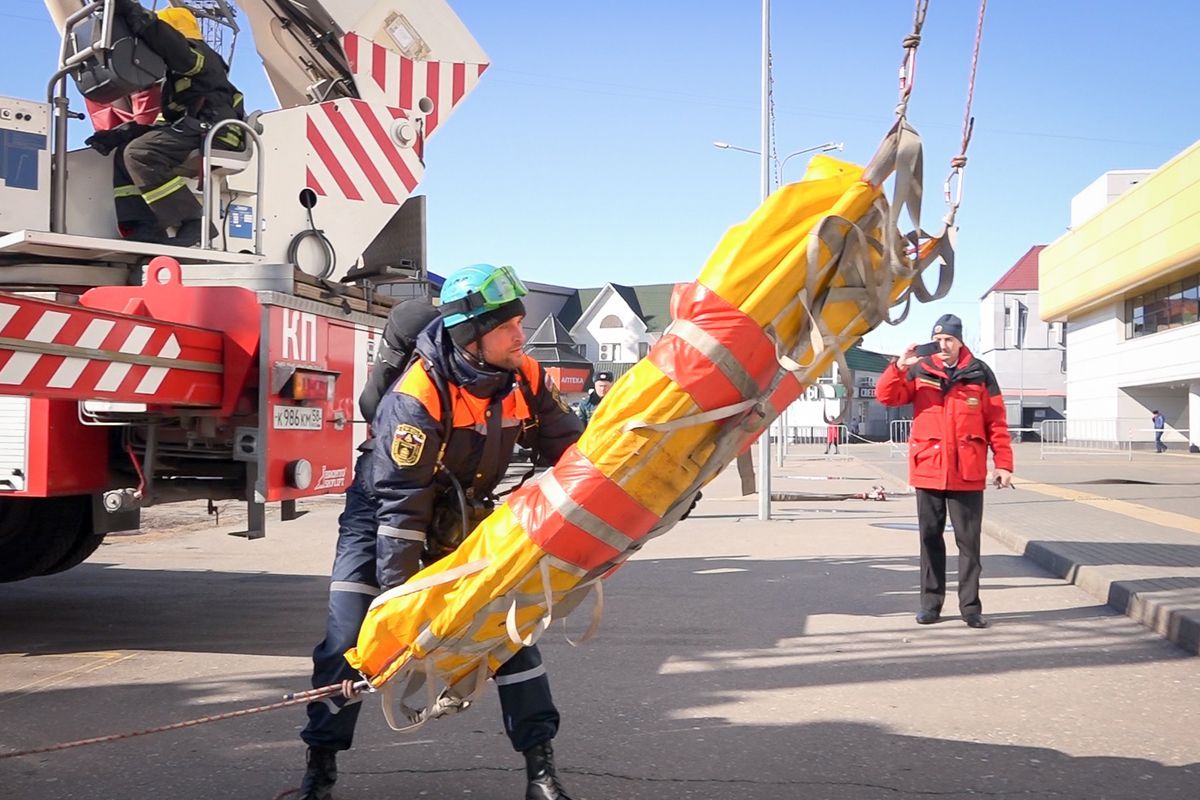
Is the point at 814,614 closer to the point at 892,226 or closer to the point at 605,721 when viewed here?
the point at 605,721

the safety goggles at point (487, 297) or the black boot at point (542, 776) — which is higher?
the safety goggles at point (487, 297)

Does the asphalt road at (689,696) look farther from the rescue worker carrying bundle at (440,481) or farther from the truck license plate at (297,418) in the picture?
the truck license plate at (297,418)

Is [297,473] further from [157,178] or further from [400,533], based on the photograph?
[400,533]

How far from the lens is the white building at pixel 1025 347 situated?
6519cm

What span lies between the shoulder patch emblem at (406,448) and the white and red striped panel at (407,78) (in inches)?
165

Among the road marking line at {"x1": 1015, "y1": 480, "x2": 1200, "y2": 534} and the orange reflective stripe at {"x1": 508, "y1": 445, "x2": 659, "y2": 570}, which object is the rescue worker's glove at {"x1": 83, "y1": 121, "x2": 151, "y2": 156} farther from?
the road marking line at {"x1": 1015, "y1": 480, "x2": 1200, "y2": 534}

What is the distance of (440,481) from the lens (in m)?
3.56

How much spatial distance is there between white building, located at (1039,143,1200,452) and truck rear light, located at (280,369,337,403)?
33.3 meters

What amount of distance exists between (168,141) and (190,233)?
1.60 ft

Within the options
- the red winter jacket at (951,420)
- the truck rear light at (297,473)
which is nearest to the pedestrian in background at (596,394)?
the red winter jacket at (951,420)

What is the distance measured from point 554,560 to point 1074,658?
406cm

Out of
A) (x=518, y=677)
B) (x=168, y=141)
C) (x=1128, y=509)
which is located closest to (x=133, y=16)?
(x=168, y=141)

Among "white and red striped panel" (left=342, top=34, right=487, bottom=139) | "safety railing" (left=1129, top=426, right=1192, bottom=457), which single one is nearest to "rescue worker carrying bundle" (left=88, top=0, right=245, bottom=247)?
"white and red striped panel" (left=342, top=34, right=487, bottom=139)

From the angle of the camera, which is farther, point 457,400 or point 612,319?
point 612,319
